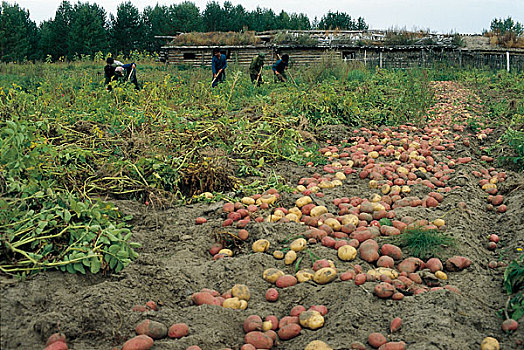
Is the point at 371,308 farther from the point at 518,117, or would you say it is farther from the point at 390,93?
the point at 390,93

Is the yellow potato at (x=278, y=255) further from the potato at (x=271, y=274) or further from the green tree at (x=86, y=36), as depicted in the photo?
the green tree at (x=86, y=36)

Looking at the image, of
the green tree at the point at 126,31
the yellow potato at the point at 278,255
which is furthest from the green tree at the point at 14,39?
the yellow potato at the point at 278,255

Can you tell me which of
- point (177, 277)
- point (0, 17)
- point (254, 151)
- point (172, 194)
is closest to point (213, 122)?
point (254, 151)

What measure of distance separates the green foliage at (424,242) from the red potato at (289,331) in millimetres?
1024

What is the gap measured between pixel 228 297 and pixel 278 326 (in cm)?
35

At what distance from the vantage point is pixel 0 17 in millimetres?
42750

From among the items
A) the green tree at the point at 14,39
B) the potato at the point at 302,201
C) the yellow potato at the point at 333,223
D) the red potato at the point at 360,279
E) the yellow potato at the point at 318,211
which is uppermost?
the green tree at the point at 14,39

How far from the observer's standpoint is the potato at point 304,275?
8.21 ft

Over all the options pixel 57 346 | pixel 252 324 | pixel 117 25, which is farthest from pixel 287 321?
pixel 117 25

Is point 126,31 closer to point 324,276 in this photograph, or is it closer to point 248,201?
point 248,201

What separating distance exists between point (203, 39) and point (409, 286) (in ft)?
80.5

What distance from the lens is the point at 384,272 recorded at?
8.23ft

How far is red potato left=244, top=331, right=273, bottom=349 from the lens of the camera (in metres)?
1.99

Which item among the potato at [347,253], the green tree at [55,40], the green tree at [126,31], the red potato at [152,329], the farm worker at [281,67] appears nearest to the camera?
the red potato at [152,329]
